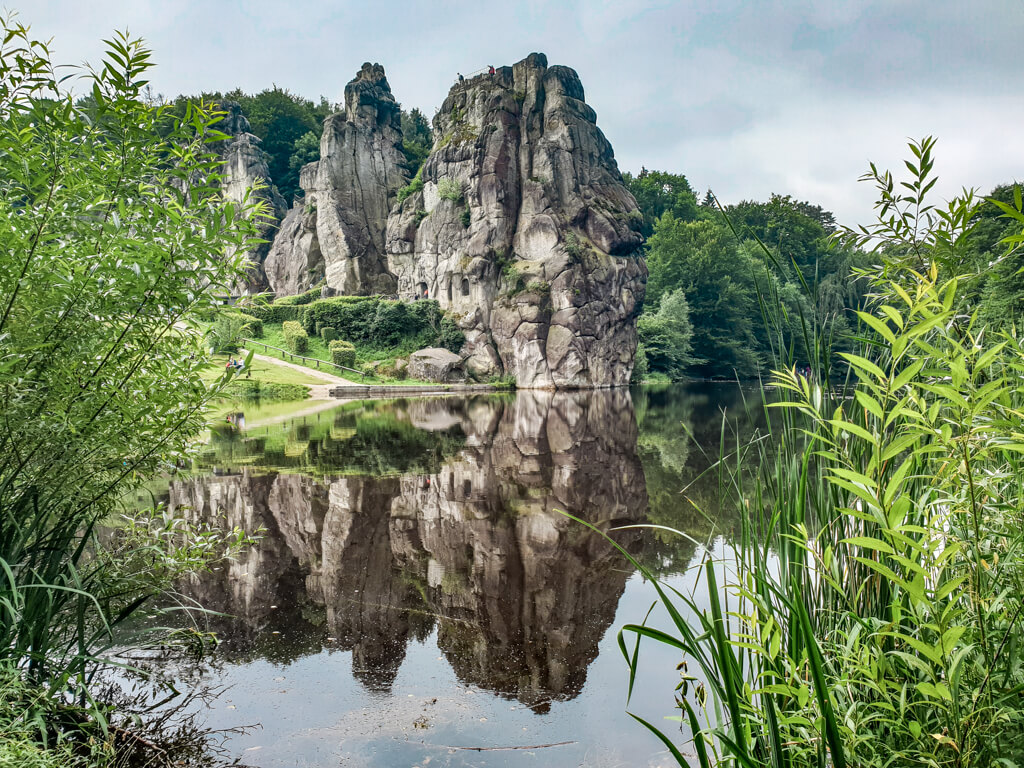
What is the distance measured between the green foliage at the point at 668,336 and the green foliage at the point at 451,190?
46.9ft

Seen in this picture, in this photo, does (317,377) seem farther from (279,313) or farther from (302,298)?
(302,298)

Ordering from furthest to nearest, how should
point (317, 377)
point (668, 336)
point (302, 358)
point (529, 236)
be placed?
1. point (668, 336)
2. point (529, 236)
3. point (302, 358)
4. point (317, 377)

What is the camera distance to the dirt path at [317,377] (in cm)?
2894

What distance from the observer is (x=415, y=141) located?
174 ft

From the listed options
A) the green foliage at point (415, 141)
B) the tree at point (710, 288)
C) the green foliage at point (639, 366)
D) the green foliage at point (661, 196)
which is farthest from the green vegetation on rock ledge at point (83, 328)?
the green foliage at point (661, 196)

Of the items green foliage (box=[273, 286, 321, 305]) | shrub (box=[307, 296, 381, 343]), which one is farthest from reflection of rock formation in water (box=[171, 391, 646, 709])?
green foliage (box=[273, 286, 321, 305])

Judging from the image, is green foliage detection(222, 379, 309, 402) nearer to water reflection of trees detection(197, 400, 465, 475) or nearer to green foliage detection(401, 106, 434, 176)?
water reflection of trees detection(197, 400, 465, 475)

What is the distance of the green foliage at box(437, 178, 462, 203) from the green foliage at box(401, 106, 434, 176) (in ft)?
27.1

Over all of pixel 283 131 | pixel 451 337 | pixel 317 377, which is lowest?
pixel 317 377

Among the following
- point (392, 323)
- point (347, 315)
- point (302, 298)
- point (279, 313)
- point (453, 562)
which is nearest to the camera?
point (453, 562)

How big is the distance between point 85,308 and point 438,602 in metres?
3.70

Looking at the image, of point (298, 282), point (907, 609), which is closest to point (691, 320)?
point (298, 282)

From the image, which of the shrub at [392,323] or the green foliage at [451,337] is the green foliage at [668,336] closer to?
the green foliage at [451,337]

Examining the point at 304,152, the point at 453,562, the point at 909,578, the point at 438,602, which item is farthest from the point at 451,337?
the point at 909,578
